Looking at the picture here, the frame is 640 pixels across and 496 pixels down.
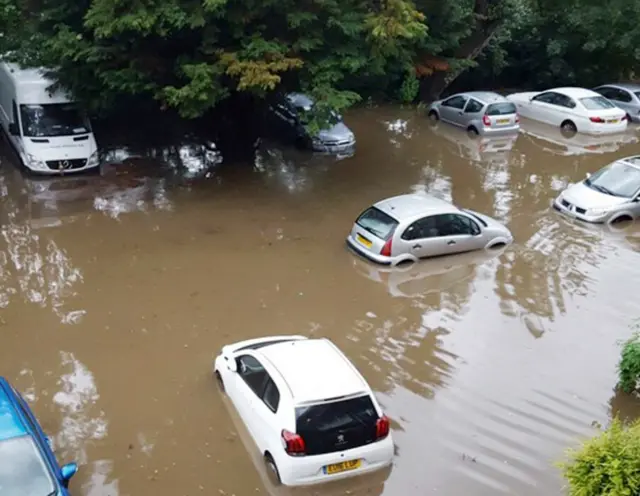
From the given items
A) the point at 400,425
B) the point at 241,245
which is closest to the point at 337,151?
the point at 241,245

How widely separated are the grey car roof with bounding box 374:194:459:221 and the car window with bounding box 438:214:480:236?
0.50 ft

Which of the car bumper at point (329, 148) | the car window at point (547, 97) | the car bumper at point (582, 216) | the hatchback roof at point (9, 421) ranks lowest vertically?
the car bumper at point (329, 148)

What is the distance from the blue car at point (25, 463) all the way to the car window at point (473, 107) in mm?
20476

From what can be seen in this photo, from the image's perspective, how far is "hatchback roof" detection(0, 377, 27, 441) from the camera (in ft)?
25.6

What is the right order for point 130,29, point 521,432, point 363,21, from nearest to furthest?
1. point 521,432
2. point 130,29
3. point 363,21

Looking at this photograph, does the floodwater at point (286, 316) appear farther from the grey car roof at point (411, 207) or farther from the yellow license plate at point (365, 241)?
the grey car roof at point (411, 207)

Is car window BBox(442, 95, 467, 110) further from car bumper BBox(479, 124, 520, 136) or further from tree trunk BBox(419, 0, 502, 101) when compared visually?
tree trunk BBox(419, 0, 502, 101)

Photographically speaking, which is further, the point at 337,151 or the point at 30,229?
the point at 337,151

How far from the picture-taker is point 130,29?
55.4 ft

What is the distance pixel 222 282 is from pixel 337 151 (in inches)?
384

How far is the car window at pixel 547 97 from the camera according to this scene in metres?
27.4

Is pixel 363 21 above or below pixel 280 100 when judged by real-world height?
above

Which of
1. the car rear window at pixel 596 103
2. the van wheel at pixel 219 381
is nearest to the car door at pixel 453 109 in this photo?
the car rear window at pixel 596 103

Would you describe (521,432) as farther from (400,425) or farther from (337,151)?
(337,151)
